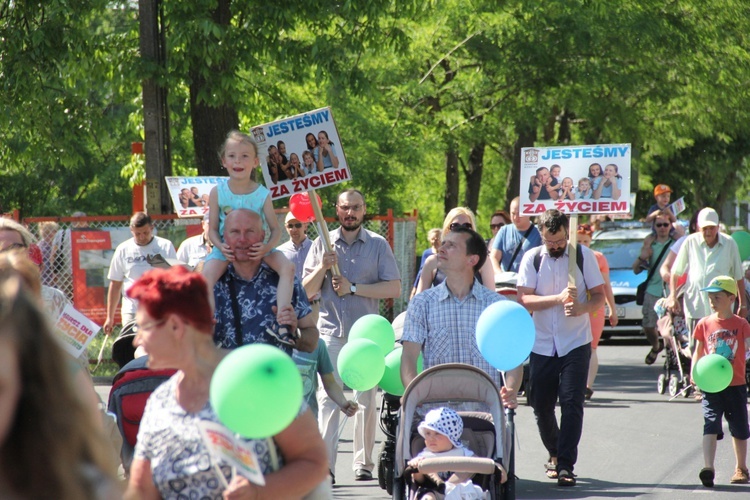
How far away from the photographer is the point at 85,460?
2.22 metres

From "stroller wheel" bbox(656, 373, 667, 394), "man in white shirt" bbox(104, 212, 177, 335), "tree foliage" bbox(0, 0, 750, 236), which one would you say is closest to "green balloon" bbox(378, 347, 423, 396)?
"man in white shirt" bbox(104, 212, 177, 335)

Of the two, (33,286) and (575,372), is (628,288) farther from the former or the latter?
(33,286)

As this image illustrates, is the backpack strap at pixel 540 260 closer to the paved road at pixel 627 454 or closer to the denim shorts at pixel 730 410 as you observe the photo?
the denim shorts at pixel 730 410

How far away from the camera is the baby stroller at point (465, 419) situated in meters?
5.95

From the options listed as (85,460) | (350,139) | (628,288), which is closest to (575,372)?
(85,460)

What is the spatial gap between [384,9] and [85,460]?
13187 mm

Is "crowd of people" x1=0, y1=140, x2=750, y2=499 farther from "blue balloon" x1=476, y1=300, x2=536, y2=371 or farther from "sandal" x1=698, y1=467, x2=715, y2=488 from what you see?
"blue balloon" x1=476, y1=300, x2=536, y2=371

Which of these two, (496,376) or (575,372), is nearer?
(496,376)

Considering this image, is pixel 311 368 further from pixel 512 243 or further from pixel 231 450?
pixel 512 243

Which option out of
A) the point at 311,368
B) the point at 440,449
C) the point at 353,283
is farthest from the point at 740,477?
the point at 311,368

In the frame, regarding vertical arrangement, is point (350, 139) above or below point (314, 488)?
above

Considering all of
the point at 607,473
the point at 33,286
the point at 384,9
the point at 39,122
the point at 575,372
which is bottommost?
the point at 607,473

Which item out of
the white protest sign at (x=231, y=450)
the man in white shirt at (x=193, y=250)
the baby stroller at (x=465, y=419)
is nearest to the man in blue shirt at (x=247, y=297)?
the baby stroller at (x=465, y=419)

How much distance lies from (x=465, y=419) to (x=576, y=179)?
440cm
